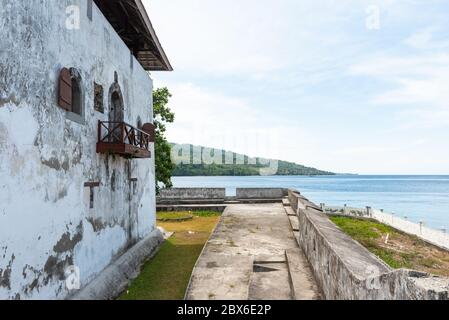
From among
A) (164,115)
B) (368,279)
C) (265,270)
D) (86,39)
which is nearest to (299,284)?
(265,270)

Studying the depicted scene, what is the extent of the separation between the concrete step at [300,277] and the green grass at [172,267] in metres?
2.74

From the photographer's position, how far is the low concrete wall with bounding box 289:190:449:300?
10.8 feet

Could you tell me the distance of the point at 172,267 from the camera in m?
11.2

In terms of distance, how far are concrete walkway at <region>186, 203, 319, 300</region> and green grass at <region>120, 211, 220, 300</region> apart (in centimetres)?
81

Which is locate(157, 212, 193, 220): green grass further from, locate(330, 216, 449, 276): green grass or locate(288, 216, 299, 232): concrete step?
locate(330, 216, 449, 276): green grass

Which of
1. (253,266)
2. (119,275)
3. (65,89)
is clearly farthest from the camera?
(253,266)

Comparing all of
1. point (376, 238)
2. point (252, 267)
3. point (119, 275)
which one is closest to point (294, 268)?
point (252, 267)

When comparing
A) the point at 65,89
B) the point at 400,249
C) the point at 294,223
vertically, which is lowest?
the point at 400,249

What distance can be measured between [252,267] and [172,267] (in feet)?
9.79

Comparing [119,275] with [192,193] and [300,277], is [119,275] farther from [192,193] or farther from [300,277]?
[192,193]

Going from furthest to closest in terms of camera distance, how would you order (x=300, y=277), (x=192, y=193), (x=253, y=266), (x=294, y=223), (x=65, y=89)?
1. (x=192, y=193)
2. (x=294, y=223)
3. (x=253, y=266)
4. (x=300, y=277)
5. (x=65, y=89)
